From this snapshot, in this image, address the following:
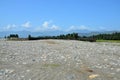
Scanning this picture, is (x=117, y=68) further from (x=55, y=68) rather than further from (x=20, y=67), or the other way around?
(x=20, y=67)

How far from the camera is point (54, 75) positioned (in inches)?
465

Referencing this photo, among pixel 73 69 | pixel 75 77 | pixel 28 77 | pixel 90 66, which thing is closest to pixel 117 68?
pixel 90 66

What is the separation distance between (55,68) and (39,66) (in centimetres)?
94

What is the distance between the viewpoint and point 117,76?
38.7ft

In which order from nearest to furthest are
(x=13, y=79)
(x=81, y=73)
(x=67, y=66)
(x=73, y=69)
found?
(x=13, y=79) → (x=81, y=73) → (x=73, y=69) → (x=67, y=66)

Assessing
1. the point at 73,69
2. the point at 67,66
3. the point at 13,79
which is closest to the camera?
the point at 13,79

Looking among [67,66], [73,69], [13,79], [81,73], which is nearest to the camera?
[13,79]

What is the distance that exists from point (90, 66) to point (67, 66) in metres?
1.17

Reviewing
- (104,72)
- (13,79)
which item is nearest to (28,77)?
(13,79)

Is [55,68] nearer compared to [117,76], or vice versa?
[117,76]

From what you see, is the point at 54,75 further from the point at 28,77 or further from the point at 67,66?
the point at 67,66

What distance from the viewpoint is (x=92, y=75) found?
1175 centimetres

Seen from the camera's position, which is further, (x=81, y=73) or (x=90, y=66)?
(x=90, y=66)

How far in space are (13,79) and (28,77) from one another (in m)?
0.63
